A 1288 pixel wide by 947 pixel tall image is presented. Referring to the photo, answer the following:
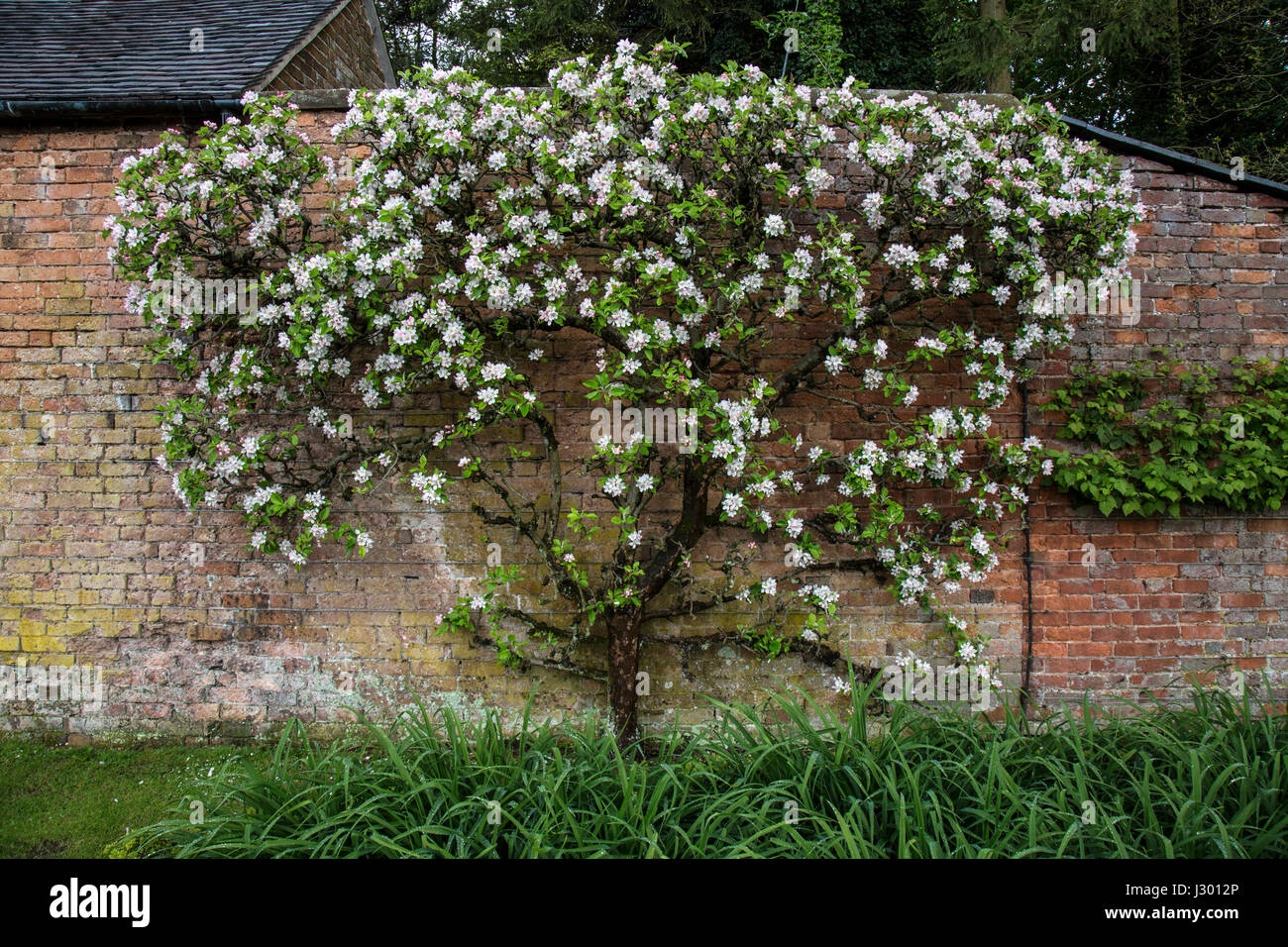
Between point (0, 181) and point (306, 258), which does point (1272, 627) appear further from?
point (0, 181)

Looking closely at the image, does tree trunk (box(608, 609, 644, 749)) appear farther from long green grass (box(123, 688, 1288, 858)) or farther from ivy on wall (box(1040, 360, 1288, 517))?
ivy on wall (box(1040, 360, 1288, 517))

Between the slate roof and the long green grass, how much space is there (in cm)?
384

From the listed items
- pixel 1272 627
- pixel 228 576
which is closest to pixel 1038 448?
pixel 1272 627

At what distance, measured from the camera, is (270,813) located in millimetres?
2750

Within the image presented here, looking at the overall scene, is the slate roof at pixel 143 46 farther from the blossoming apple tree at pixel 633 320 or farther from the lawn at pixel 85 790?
the lawn at pixel 85 790

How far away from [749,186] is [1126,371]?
2.41 meters

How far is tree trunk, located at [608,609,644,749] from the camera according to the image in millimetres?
3875

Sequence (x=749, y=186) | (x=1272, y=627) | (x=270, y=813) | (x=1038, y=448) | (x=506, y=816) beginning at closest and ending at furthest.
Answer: (x=506, y=816) → (x=270, y=813) → (x=749, y=186) → (x=1038, y=448) → (x=1272, y=627)

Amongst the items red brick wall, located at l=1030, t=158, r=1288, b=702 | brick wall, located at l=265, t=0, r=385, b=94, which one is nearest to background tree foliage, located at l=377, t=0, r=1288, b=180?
brick wall, located at l=265, t=0, r=385, b=94

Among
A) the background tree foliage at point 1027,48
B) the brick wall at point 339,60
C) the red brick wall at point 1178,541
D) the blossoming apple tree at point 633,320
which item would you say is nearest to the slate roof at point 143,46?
the brick wall at point 339,60

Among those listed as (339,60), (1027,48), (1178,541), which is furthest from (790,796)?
(1027,48)

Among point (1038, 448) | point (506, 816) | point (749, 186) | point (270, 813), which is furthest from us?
point (1038, 448)

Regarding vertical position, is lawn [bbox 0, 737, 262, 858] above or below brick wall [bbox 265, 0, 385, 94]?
below

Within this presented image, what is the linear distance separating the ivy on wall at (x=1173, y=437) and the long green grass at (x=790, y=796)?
49.5 inches
